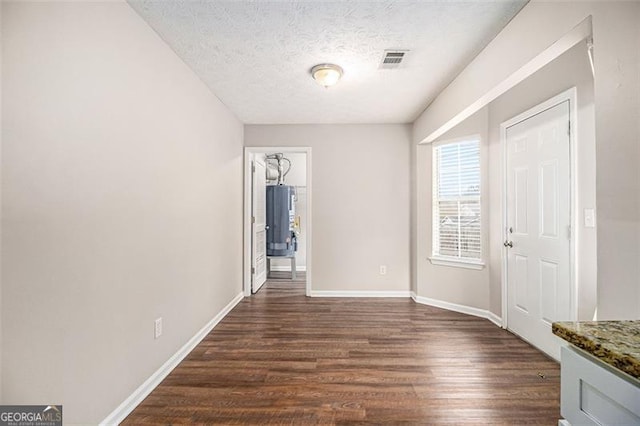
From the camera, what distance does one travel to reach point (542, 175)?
2.45m

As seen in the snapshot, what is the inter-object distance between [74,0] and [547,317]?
378 cm

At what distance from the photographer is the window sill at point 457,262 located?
10.6 feet

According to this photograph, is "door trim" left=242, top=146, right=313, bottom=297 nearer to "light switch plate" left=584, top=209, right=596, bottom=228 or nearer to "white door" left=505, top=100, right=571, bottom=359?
"white door" left=505, top=100, right=571, bottom=359

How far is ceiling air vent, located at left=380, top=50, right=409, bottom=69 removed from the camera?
7.20 feet

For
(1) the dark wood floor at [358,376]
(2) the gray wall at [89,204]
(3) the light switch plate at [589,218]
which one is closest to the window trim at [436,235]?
(1) the dark wood floor at [358,376]

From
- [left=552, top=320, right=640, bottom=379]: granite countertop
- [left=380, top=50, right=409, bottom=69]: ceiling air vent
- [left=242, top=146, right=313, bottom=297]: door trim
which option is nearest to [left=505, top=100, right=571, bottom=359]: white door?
[left=380, top=50, right=409, bottom=69]: ceiling air vent

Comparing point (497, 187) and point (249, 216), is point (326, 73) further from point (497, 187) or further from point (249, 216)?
point (249, 216)

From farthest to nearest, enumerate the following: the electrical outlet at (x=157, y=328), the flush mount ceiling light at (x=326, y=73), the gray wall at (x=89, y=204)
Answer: the flush mount ceiling light at (x=326, y=73) < the electrical outlet at (x=157, y=328) < the gray wall at (x=89, y=204)

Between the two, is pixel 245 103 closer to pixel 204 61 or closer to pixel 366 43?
pixel 204 61

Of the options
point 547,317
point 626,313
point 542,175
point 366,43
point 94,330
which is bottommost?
point 547,317

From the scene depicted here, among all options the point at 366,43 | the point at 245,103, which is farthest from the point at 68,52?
the point at 245,103

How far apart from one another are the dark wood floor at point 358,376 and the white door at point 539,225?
0.98 ft

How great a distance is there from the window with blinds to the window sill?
0.13 feet

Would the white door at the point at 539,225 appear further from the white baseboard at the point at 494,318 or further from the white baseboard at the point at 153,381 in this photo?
the white baseboard at the point at 153,381
